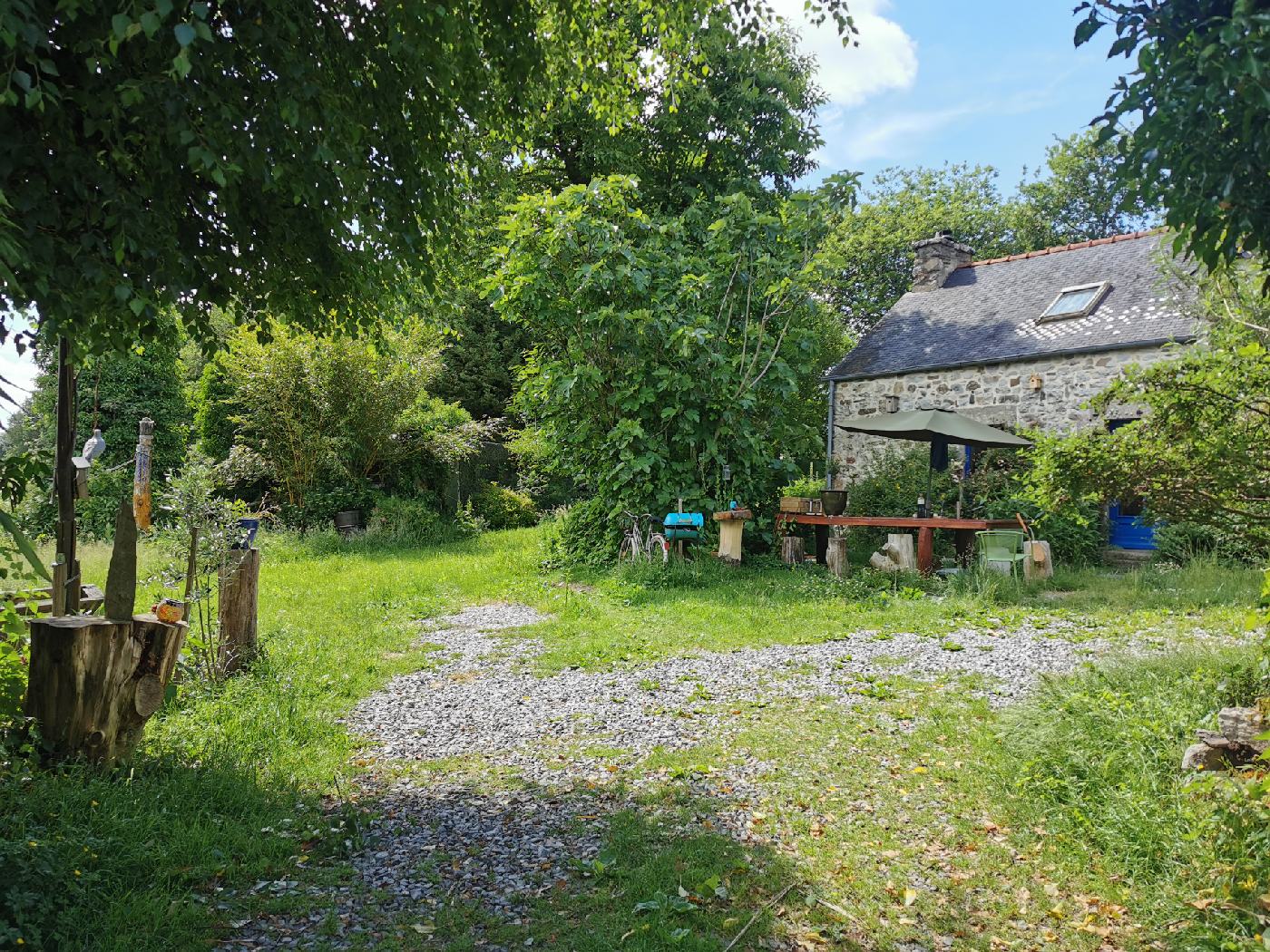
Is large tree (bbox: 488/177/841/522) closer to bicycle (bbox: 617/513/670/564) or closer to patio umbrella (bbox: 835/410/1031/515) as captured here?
bicycle (bbox: 617/513/670/564)

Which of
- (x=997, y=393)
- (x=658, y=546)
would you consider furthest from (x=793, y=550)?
(x=997, y=393)

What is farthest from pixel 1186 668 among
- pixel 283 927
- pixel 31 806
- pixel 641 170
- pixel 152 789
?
pixel 641 170

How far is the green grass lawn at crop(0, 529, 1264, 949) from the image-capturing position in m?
2.63

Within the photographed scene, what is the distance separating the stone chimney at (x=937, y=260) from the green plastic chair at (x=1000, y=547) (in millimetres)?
8322

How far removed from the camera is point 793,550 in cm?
1048

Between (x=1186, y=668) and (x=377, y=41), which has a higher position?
(x=377, y=41)

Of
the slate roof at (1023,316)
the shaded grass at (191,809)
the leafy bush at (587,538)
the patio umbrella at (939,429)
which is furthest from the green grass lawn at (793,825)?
the slate roof at (1023,316)

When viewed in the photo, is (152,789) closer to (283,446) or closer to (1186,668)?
(1186,668)

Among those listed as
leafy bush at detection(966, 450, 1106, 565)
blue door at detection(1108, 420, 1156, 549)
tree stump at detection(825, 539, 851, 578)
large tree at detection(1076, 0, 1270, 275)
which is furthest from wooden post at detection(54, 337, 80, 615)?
blue door at detection(1108, 420, 1156, 549)

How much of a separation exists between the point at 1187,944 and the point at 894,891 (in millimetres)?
861

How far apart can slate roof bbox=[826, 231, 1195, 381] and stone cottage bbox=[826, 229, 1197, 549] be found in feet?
0.08

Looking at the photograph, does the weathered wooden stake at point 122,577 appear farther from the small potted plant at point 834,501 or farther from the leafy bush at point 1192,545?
the leafy bush at point 1192,545

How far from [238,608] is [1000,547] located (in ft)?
26.1

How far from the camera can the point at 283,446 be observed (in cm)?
1395
